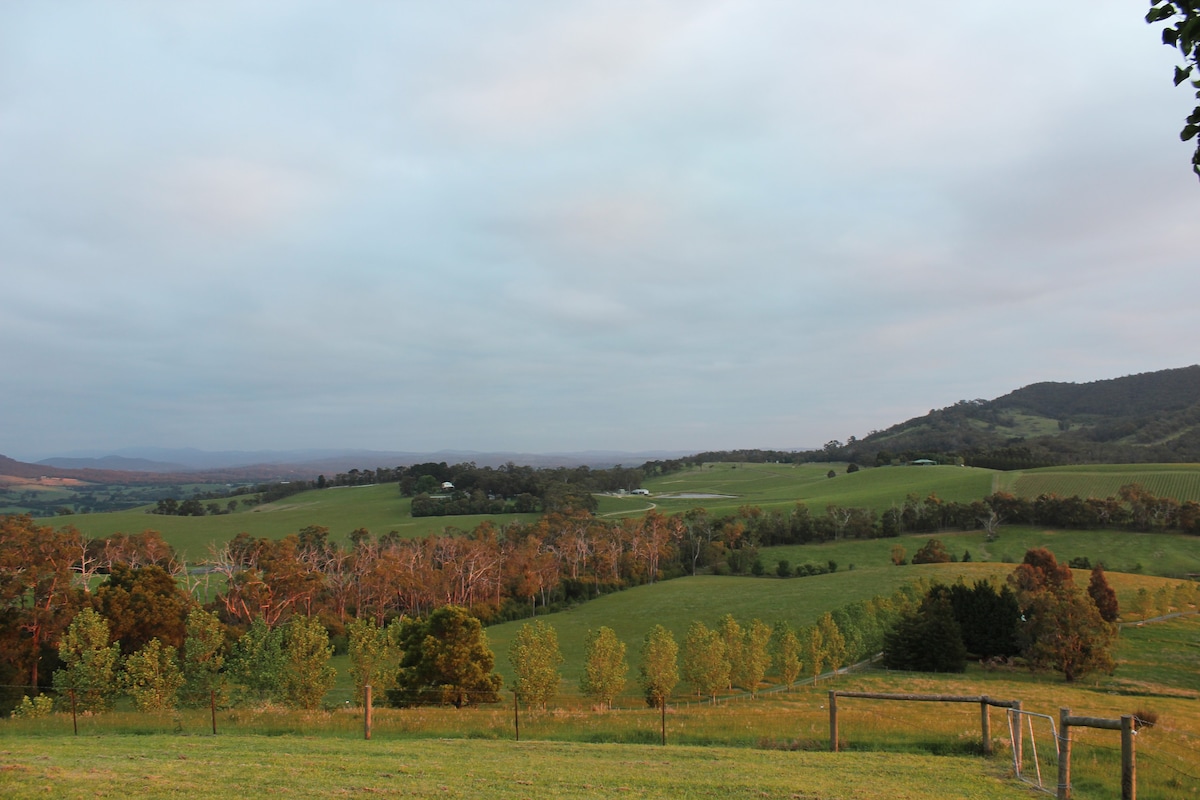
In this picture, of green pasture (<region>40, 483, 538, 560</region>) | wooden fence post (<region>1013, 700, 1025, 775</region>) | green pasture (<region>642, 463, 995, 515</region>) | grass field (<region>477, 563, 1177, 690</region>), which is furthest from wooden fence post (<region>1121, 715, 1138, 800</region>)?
green pasture (<region>642, 463, 995, 515</region>)

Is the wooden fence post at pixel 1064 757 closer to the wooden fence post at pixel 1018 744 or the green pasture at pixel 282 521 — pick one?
A: the wooden fence post at pixel 1018 744

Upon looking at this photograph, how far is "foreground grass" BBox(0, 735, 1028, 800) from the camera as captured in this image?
10273 millimetres

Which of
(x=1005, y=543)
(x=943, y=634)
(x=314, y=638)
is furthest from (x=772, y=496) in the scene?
(x=314, y=638)

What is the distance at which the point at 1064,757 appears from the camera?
34.7 ft

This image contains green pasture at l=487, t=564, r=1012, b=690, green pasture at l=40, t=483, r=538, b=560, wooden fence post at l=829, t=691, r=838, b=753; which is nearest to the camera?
wooden fence post at l=829, t=691, r=838, b=753

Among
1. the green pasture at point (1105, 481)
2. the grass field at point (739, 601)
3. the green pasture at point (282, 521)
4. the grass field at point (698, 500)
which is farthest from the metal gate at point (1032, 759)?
the green pasture at point (1105, 481)

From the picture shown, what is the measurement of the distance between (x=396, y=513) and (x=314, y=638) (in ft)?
364

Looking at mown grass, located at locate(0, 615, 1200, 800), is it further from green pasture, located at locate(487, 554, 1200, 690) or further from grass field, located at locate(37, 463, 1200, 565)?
grass field, located at locate(37, 463, 1200, 565)

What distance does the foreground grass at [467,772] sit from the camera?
33.7 ft

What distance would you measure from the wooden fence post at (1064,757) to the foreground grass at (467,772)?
692mm

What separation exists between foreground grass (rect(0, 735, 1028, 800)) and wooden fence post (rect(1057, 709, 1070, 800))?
0.69 metres

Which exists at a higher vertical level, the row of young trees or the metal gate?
the metal gate

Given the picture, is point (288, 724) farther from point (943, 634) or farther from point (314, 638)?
point (943, 634)

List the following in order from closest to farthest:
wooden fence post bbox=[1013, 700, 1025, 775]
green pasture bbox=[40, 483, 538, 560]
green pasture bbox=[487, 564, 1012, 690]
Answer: wooden fence post bbox=[1013, 700, 1025, 775] < green pasture bbox=[487, 564, 1012, 690] < green pasture bbox=[40, 483, 538, 560]
